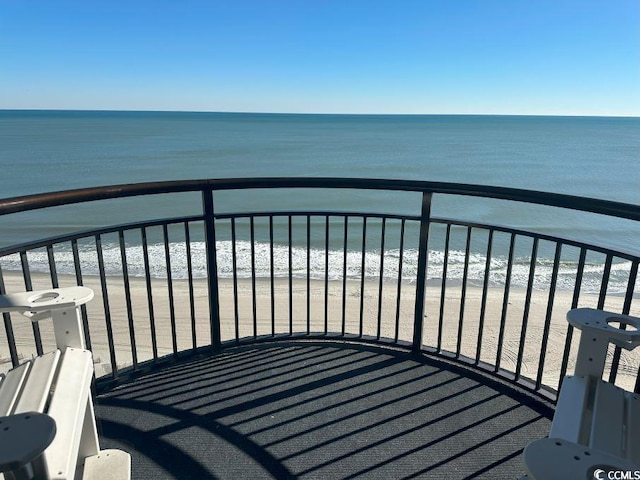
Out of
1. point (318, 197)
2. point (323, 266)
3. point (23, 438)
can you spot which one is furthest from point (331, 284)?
point (318, 197)

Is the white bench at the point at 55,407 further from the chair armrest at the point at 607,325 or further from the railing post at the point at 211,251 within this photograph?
the chair armrest at the point at 607,325

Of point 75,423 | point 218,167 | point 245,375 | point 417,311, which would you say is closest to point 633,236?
point 417,311

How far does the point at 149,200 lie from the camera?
50.9 ft

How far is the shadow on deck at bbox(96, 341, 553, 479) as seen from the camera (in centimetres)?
184

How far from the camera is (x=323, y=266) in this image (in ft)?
30.3

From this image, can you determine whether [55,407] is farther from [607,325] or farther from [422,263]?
[422,263]

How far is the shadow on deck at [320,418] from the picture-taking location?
6.03ft

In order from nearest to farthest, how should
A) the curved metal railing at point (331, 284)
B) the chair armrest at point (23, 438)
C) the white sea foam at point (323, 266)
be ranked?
the chair armrest at point (23, 438)
the curved metal railing at point (331, 284)
the white sea foam at point (323, 266)

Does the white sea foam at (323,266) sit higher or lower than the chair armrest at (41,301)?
lower

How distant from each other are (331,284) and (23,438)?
7353mm

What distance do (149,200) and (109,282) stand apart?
26.0 ft

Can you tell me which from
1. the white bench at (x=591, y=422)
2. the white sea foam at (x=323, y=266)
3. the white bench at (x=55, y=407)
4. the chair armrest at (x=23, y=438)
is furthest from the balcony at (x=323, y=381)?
the white sea foam at (x=323, y=266)

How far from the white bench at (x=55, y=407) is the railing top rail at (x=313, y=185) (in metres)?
0.40

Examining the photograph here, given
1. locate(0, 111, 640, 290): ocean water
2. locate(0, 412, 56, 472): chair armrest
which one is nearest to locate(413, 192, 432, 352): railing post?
locate(0, 111, 640, 290): ocean water
